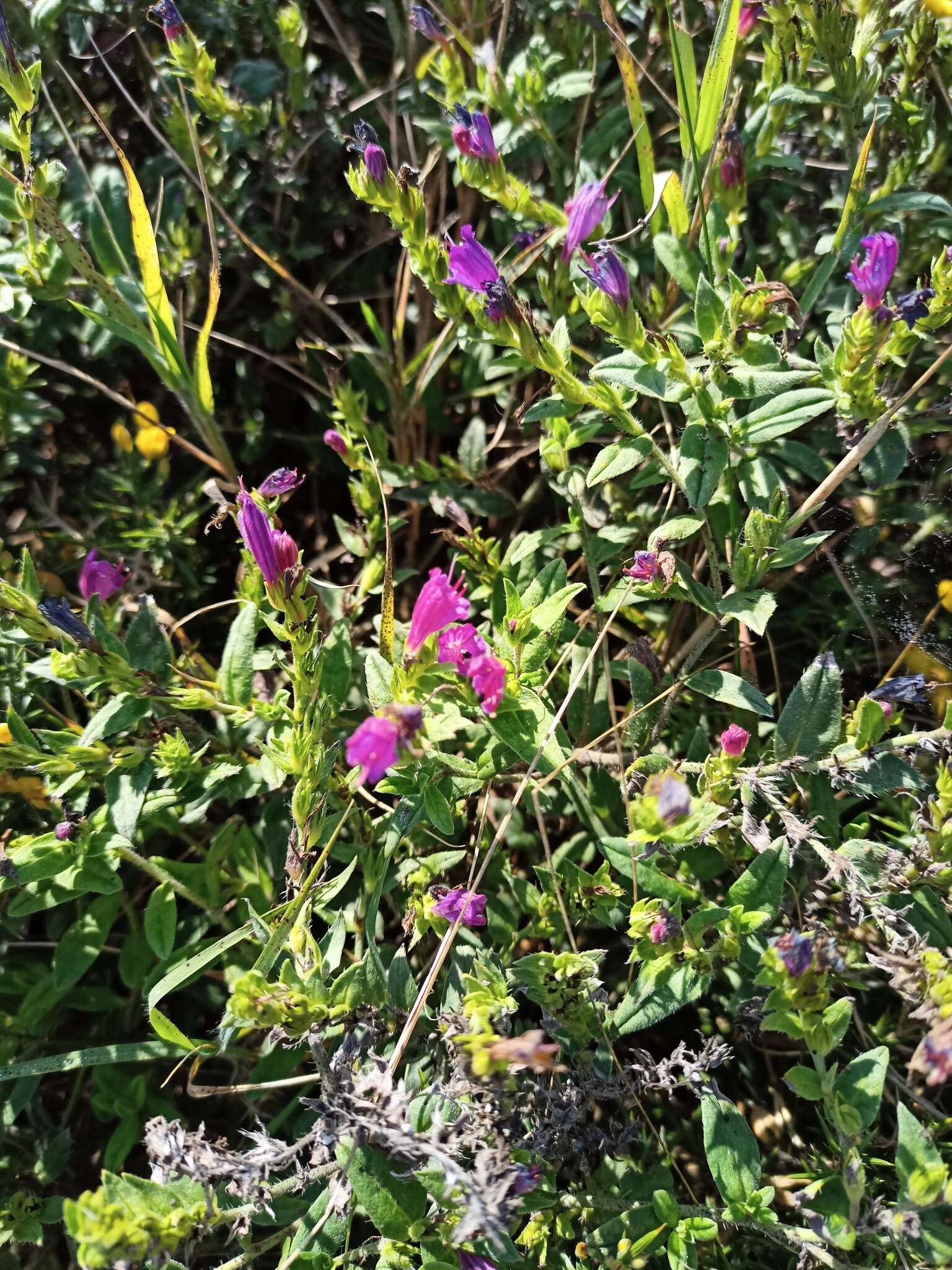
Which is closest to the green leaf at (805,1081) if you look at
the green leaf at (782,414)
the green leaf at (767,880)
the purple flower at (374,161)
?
the green leaf at (767,880)

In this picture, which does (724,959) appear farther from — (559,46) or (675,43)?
(559,46)

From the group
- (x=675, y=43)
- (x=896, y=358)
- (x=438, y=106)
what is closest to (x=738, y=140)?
(x=675, y=43)

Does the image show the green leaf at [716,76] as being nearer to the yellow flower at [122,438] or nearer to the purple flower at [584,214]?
the purple flower at [584,214]

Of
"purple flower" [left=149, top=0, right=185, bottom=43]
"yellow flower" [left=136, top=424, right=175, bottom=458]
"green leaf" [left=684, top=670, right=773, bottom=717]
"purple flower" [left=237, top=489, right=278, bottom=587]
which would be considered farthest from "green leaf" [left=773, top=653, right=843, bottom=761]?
"purple flower" [left=149, top=0, right=185, bottom=43]

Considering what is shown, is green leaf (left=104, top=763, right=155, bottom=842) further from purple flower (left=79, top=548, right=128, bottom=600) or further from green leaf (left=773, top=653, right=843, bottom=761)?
green leaf (left=773, top=653, right=843, bottom=761)

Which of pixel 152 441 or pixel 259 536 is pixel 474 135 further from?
pixel 152 441
